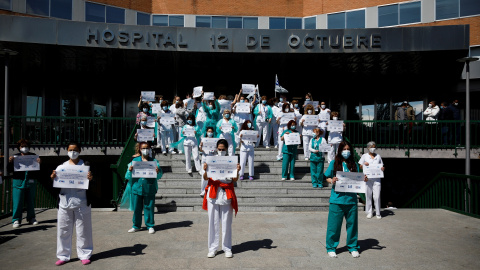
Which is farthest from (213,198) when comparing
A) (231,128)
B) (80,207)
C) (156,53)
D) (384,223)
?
(156,53)

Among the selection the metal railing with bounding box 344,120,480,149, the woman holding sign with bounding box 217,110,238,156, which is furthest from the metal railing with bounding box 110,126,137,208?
the metal railing with bounding box 344,120,480,149

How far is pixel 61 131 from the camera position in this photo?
16.1 meters

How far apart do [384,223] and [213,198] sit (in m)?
5.05

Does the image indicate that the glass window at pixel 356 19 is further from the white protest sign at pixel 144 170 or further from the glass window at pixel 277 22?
the white protest sign at pixel 144 170

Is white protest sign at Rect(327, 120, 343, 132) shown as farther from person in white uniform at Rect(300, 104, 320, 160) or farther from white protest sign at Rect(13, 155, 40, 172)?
white protest sign at Rect(13, 155, 40, 172)

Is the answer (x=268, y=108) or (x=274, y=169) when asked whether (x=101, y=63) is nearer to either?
(x=268, y=108)

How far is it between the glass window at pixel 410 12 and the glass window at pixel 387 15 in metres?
0.34

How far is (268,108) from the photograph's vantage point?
15.0 m

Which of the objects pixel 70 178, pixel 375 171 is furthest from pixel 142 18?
pixel 70 178

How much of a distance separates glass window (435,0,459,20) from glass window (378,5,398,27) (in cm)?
224

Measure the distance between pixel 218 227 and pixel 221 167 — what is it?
3.44 feet

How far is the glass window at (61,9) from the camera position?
21766mm

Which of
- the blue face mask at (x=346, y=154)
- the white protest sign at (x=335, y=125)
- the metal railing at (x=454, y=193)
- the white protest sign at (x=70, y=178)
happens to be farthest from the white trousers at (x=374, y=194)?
the white protest sign at (x=70, y=178)

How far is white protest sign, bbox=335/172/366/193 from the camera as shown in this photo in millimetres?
6559
